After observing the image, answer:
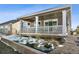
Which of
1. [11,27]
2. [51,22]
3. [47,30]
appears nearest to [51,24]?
[51,22]

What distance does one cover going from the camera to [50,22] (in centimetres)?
803

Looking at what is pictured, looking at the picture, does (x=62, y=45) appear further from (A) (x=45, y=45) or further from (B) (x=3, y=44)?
(B) (x=3, y=44)

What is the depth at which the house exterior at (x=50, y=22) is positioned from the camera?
791 cm

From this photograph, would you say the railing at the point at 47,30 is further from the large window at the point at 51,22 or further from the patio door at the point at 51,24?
the large window at the point at 51,22

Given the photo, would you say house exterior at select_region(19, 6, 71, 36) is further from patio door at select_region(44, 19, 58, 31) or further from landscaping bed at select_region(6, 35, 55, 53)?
landscaping bed at select_region(6, 35, 55, 53)

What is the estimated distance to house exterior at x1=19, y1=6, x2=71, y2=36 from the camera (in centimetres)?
791

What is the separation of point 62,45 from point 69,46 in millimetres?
240

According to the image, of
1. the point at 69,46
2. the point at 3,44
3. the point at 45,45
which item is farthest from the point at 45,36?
the point at 3,44

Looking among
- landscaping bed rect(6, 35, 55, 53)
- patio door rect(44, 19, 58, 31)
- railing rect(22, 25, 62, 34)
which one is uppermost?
patio door rect(44, 19, 58, 31)

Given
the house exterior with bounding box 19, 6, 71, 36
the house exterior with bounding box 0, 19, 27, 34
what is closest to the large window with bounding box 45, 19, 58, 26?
the house exterior with bounding box 19, 6, 71, 36

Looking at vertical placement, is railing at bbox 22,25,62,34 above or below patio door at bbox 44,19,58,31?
below

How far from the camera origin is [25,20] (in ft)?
26.5
